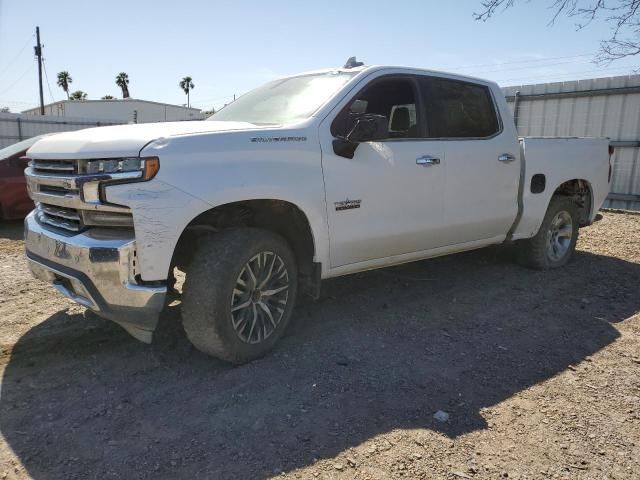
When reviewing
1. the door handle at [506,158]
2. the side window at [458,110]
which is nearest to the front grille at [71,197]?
the side window at [458,110]

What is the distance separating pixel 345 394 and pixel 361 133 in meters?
1.76

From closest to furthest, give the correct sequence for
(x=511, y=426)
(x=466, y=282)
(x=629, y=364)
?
1. (x=511, y=426)
2. (x=629, y=364)
3. (x=466, y=282)

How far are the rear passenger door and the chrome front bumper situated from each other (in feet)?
8.76

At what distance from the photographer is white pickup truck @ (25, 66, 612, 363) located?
115 inches

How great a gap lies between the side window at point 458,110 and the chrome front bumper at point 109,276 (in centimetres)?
272

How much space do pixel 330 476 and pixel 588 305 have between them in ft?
11.6

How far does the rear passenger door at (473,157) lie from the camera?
14.9 ft

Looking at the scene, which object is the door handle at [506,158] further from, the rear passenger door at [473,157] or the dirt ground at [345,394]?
the dirt ground at [345,394]

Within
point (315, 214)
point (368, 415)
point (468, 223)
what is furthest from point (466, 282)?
point (368, 415)

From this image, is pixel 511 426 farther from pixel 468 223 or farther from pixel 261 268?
pixel 468 223

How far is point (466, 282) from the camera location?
5.52 metres

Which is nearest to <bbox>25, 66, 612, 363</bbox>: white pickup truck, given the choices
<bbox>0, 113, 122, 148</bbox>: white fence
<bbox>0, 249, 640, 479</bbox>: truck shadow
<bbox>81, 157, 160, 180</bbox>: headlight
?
<bbox>81, 157, 160, 180</bbox>: headlight

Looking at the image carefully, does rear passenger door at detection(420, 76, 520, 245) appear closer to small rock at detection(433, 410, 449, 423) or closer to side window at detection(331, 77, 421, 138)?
side window at detection(331, 77, 421, 138)

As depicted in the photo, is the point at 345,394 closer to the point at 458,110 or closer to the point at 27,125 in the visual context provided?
the point at 458,110
